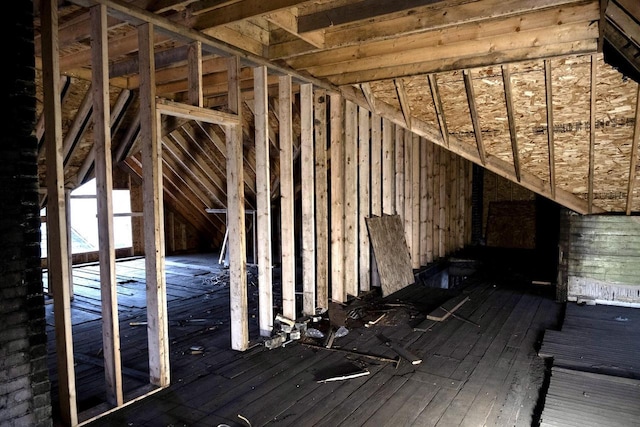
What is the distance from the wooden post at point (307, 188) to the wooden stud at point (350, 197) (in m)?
0.81

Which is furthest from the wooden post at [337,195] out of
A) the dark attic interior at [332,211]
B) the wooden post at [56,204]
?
the wooden post at [56,204]

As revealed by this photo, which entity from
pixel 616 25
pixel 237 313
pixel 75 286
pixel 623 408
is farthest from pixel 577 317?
pixel 75 286

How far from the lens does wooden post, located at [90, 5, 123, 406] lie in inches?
108

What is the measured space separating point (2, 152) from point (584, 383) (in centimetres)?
418

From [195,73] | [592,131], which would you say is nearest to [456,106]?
[592,131]

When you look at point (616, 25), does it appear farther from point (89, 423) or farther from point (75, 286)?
point (75, 286)

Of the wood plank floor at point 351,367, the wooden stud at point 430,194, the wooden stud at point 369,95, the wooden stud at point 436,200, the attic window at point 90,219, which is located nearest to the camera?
the wood plank floor at point 351,367

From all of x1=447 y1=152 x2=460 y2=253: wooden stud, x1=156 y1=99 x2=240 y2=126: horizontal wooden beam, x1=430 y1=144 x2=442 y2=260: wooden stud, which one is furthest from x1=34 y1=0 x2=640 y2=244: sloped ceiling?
x1=447 y1=152 x2=460 y2=253: wooden stud

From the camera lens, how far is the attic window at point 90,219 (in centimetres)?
931

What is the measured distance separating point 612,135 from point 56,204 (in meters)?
4.95

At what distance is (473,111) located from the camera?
186 inches

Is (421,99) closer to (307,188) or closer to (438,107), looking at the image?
(438,107)

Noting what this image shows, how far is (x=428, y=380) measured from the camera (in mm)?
3369

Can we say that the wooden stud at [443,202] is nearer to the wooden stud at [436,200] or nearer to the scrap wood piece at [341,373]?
the wooden stud at [436,200]
